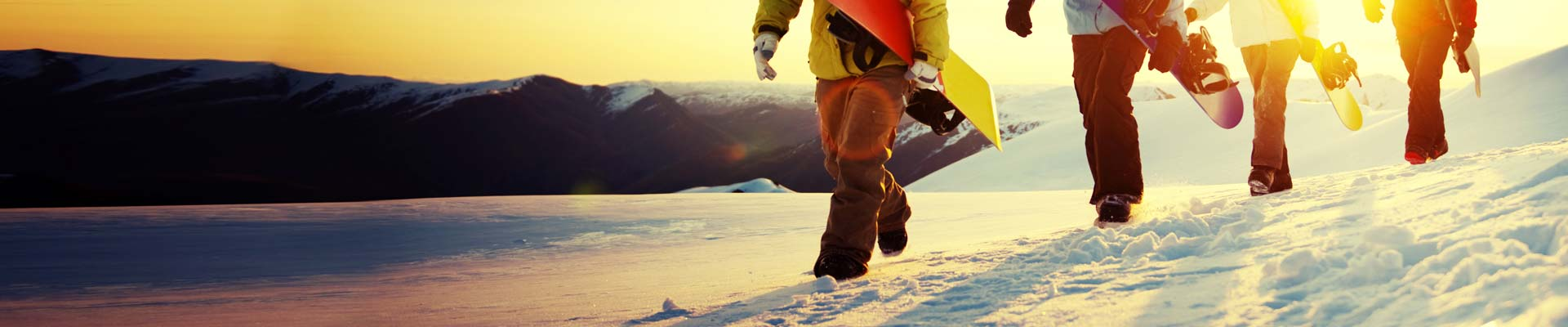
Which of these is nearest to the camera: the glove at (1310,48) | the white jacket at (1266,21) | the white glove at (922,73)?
the white glove at (922,73)

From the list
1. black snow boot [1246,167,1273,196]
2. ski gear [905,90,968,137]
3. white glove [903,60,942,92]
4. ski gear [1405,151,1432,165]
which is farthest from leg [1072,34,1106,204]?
ski gear [1405,151,1432,165]

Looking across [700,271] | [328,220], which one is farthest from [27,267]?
[700,271]

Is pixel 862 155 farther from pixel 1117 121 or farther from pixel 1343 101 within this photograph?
pixel 1343 101

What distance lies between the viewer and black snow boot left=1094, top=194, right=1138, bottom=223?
400 centimetres

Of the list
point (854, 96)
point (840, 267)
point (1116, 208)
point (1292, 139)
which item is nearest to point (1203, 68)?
point (1116, 208)

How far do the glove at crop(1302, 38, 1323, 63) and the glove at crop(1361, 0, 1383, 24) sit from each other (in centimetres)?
74

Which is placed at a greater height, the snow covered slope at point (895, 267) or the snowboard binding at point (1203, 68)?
the snowboard binding at point (1203, 68)

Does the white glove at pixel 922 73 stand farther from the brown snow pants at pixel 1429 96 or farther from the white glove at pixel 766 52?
the brown snow pants at pixel 1429 96

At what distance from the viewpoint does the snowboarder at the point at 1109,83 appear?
4.12m

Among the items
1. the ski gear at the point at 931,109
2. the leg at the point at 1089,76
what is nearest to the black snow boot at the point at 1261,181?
the leg at the point at 1089,76

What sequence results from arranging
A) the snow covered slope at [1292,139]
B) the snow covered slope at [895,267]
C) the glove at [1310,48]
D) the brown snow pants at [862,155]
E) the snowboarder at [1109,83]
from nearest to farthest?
the snow covered slope at [895,267] → the brown snow pants at [862,155] → the snowboarder at [1109,83] → the glove at [1310,48] → the snow covered slope at [1292,139]

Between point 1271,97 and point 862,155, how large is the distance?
10.1 feet

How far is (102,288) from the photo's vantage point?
13.5 feet

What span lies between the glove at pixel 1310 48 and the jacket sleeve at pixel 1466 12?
99 cm
